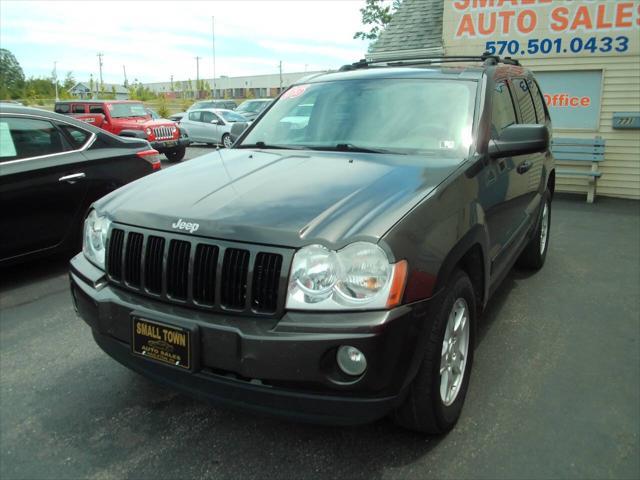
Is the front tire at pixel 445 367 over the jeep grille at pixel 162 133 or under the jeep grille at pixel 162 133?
under

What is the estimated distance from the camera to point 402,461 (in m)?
2.46

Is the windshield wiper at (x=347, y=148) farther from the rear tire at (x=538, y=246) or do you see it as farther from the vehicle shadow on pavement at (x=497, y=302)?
the rear tire at (x=538, y=246)

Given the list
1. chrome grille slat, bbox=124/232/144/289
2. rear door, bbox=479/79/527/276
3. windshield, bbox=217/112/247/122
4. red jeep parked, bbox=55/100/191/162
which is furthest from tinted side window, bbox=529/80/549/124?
windshield, bbox=217/112/247/122

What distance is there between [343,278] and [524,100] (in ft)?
10.4

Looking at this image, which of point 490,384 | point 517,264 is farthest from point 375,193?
→ point 517,264

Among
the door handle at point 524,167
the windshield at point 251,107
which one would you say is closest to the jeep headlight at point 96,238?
the door handle at point 524,167

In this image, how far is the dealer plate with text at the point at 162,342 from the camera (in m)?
2.20

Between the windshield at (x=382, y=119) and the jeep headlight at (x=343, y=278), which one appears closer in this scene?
the jeep headlight at (x=343, y=278)

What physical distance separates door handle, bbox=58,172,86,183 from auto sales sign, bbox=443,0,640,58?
746 centimetres

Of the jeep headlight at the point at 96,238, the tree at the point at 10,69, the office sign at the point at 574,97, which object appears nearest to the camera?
the jeep headlight at the point at 96,238

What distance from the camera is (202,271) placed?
225 cm

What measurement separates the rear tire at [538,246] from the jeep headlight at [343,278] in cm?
319

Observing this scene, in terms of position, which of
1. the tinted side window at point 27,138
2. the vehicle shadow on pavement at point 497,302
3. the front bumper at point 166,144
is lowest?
the vehicle shadow on pavement at point 497,302

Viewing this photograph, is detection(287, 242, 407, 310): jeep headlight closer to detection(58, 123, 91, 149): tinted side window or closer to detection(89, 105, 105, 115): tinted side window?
detection(58, 123, 91, 149): tinted side window
